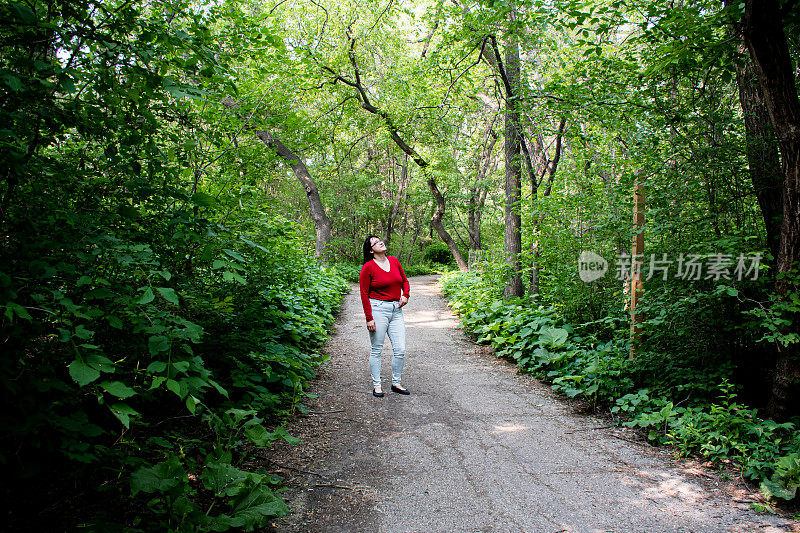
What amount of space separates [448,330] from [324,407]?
5.20m

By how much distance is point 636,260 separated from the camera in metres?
5.22

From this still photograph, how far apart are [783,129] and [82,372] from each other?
5.32m

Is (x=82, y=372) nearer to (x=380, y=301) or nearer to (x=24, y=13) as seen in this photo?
(x=24, y=13)

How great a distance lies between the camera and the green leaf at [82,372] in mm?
1575

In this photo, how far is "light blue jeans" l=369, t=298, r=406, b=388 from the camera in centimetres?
537

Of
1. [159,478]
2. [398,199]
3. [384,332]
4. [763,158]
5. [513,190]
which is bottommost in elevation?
[159,478]

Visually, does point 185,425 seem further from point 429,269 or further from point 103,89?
point 429,269

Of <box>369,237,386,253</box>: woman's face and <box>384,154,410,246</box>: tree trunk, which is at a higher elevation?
<box>384,154,410,246</box>: tree trunk

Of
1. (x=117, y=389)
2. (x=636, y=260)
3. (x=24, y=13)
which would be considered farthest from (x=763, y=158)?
(x=24, y=13)

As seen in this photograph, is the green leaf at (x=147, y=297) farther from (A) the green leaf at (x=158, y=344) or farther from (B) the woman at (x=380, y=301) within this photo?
(B) the woman at (x=380, y=301)

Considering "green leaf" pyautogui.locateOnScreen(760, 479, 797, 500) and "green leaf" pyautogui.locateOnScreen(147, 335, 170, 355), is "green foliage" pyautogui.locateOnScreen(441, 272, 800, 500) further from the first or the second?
"green leaf" pyautogui.locateOnScreen(147, 335, 170, 355)

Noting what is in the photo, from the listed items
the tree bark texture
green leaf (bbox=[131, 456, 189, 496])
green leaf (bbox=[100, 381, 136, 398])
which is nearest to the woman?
green leaf (bbox=[131, 456, 189, 496])

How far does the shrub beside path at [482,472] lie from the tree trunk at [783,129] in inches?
47.6

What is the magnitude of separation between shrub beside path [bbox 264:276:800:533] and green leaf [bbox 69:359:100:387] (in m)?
1.75
